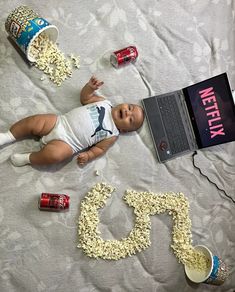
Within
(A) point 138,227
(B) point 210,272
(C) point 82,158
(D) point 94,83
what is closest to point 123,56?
(D) point 94,83

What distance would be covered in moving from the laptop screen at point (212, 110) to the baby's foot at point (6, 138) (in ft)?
2.48

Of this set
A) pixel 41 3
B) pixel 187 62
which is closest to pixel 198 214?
pixel 187 62

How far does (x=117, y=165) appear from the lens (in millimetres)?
1518

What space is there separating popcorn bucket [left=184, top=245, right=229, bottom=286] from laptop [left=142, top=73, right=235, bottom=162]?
43cm

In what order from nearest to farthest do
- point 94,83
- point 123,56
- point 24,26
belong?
point 24,26 < point 94,83 < point 123,56

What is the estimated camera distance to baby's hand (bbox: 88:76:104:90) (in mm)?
1411

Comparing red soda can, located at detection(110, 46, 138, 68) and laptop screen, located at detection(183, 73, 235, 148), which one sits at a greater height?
red soda can, located at detection(110, 46, 138, 68)

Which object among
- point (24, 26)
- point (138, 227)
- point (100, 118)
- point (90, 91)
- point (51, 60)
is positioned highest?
point (24, 26)

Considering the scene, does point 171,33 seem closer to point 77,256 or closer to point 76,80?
point 76,80

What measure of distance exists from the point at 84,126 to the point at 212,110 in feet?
1.83

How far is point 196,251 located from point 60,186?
629mm

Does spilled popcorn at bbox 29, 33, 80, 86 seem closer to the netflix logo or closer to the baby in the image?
the baby

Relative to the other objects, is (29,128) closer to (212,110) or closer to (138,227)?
(138,227)

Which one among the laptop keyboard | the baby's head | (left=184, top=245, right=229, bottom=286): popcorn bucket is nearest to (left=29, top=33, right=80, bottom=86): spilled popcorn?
the baby's head
